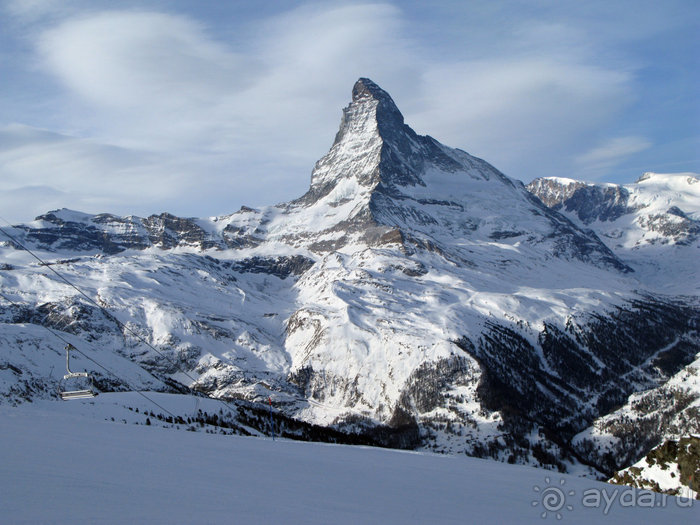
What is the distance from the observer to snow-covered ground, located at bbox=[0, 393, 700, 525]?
20.1 meters

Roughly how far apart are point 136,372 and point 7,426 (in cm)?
16079

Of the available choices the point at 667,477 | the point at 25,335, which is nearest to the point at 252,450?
the point at 667,477

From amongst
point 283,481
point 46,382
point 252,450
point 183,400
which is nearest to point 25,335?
point 46,382

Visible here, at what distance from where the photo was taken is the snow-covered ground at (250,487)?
20.1m

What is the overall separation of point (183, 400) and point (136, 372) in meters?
53.6

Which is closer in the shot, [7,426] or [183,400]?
[7,426]

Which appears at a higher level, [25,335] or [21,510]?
[25,335]

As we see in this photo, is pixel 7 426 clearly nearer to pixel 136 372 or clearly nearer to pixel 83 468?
pixel 83 468

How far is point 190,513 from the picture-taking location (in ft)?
65.9

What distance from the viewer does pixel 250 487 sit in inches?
1013

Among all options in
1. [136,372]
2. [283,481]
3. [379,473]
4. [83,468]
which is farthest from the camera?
[136,372]

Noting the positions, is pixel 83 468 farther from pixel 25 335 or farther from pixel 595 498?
pixel 25 335

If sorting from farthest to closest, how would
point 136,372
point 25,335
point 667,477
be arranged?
point 136,372 → point 25,335 → point 667,477

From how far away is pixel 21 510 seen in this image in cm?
1817
